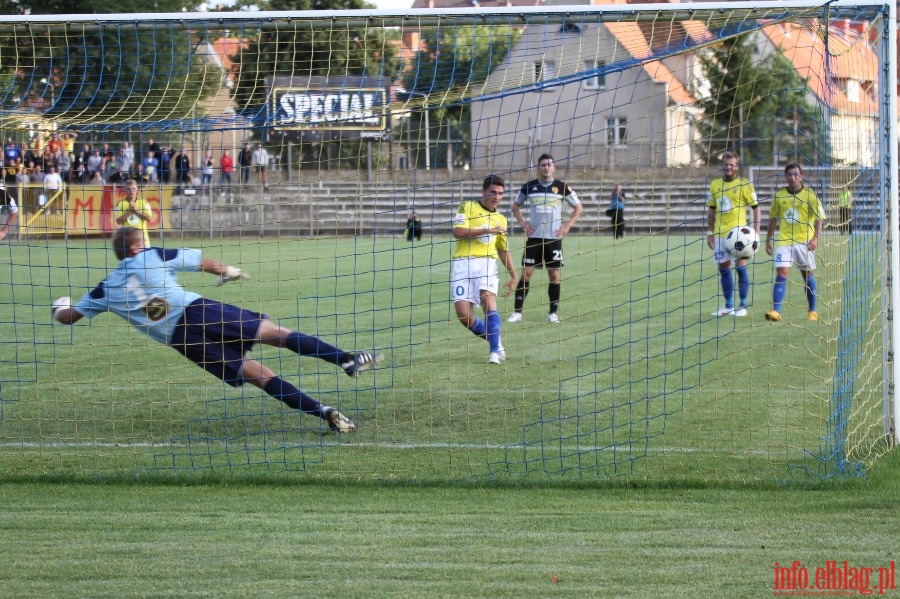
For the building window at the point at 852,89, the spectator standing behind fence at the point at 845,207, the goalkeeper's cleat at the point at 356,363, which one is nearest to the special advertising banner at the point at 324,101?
the goalkeeper's cleat at the point at 356,363

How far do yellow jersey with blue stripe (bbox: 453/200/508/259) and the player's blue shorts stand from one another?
119 inches

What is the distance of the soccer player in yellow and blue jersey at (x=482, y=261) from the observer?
29.3ft

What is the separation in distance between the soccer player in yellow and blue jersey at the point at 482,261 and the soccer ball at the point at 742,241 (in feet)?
10.9

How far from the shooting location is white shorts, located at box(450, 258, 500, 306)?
898 cm

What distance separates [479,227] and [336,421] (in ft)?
10.5

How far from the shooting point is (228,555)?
439 centimetres

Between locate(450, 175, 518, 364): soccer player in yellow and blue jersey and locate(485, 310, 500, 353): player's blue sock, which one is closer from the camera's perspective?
locate(450, 175, 518, 364): soccer player in yellow and blue jersey

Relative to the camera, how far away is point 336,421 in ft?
21.6

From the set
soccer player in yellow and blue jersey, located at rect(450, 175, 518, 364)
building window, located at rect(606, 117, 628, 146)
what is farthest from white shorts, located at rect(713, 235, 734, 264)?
soccer player in yellow and blue jersey, located at rect(450, 175, 518, 364)

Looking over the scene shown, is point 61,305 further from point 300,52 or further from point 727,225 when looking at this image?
point 727,225

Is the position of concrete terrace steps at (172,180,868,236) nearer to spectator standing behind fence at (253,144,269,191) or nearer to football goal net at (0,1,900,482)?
spectator standing behind fence at (253,144,269,191)

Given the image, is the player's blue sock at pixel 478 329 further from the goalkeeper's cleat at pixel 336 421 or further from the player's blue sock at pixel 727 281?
the player's blue sock at pixel 727 281

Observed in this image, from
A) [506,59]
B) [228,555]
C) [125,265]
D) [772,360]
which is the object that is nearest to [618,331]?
[772,360]

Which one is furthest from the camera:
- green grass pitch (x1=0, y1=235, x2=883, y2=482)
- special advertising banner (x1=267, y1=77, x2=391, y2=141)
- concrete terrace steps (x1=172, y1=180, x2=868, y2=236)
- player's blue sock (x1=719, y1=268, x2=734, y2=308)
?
concrete terrace steps (x1=172, y1=180, x2=868, y2=236)
